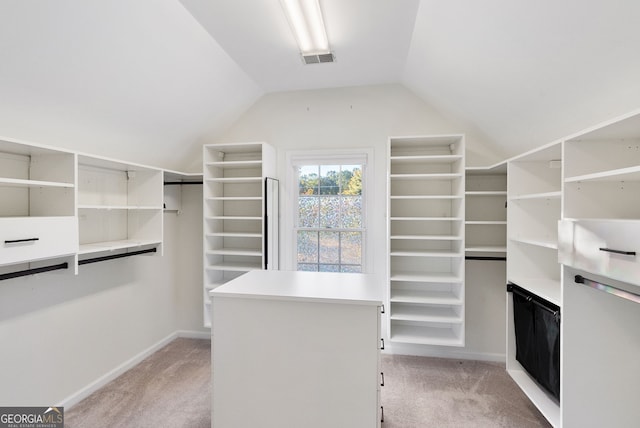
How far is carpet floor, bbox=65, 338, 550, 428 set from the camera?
2203 mm

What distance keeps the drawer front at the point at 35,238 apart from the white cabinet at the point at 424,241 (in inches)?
102

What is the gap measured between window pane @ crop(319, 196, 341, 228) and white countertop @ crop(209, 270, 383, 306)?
1422 mm

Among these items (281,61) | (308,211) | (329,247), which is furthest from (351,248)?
(281,61)

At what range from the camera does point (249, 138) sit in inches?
141

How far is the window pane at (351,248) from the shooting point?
345 cm

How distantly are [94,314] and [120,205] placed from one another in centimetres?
99

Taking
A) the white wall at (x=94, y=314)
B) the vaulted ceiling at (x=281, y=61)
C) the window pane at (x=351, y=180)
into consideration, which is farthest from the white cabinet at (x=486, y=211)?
the white wall at (x=94, y=314)

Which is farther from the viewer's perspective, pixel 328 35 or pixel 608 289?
pixel 328 35

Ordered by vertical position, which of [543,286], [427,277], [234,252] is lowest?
[427,277]

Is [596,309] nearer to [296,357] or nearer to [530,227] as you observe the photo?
[530,227]

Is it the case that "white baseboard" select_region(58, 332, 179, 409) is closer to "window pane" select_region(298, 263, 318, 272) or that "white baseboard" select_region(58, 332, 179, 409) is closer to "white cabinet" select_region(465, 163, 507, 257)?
"window pane" select_region(298, 263, 318, 272)

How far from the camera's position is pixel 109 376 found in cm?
268

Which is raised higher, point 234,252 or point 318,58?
point 318,58

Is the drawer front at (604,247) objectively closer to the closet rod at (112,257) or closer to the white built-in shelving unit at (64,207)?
the white built-in shelving unit at (64,207)
